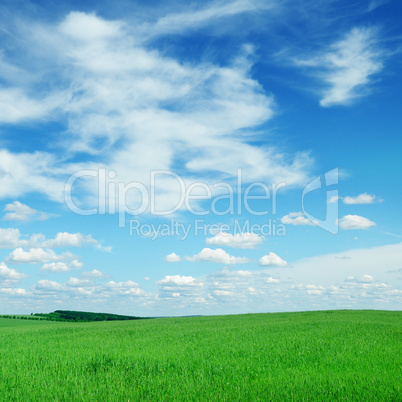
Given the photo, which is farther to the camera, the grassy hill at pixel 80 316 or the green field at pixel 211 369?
the grassy hill at pixel 80 316

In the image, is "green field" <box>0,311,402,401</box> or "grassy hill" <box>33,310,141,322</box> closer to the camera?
"green field" <box>0,311,402,401</box>

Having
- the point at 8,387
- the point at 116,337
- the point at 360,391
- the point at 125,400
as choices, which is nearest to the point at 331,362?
the point at 360,391

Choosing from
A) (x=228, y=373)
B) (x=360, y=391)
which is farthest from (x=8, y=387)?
(x=360, y=391)

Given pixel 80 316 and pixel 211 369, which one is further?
pixel 80 316

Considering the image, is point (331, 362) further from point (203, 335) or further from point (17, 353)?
point (17, 353)

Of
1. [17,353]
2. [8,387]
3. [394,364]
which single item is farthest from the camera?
[17,353]

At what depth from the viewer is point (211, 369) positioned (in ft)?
41.6

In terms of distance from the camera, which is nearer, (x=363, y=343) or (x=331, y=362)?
(x=331, y=362)

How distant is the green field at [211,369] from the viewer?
398 inches

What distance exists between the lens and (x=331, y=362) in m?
13.4

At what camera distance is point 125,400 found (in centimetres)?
963

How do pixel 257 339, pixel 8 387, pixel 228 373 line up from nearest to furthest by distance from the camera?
1. pixel 8 387
2. pixel 228 373
3. pixel 257 339

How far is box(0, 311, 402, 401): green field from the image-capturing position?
10.1 metres

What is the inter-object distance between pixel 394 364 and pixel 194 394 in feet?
23.1
